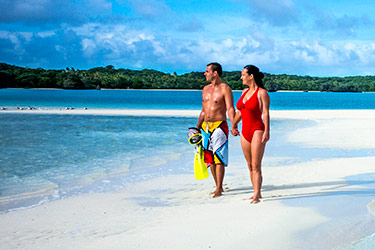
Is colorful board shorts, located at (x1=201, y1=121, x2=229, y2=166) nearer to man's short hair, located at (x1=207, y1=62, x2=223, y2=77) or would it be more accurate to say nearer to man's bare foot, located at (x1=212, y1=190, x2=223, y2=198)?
man's bare foot, located at (x1=212, y1=190, x2=223, y2=198)

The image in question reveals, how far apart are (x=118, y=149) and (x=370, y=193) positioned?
8.28 m

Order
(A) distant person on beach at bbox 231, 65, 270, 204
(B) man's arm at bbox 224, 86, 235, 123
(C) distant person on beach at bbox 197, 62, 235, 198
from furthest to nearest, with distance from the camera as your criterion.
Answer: (C) distant person on beach at bbox 197, 62, 235, 198 → (B) man's arm at bbox 224, 86, 235, 123 → (A) distant person on beach at bbox 231, 65, 270, 204

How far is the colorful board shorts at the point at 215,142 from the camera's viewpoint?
253 inches

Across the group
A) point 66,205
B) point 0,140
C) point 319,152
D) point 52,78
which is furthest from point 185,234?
point 52,78

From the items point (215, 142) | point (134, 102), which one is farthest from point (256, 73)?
point (134, 102)

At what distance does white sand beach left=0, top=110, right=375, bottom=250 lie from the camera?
456cm

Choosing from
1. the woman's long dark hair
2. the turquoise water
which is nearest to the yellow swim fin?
the woman's long dark hair

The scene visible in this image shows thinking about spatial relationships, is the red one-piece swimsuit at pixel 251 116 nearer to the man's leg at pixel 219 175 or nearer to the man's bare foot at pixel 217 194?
the man's leg at pixel 219 175

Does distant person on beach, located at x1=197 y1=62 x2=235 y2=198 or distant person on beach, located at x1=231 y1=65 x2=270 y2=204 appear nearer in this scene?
distant person on beach, located at x1=231 y1=65 x2=270 y2=204

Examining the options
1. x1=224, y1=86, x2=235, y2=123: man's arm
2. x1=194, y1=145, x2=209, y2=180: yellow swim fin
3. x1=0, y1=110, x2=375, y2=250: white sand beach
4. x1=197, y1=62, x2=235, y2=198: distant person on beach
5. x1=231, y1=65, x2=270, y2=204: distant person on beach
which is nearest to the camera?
x1=0, y1=110, x2=375, y2=250: white sand beach

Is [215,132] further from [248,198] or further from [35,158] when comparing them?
[35,158]

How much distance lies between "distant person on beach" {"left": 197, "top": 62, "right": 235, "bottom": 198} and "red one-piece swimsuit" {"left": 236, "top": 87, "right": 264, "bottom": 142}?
0.54 meters

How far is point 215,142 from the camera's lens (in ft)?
21.2

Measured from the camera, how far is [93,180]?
857 centimetres
